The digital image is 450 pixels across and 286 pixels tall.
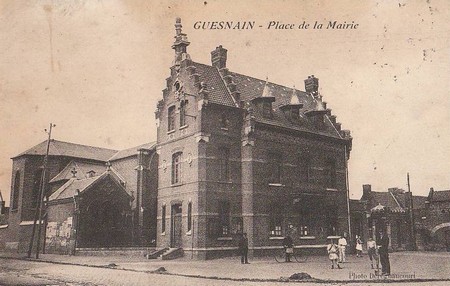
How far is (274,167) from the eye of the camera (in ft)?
96.8

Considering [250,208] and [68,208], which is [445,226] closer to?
[250,208]

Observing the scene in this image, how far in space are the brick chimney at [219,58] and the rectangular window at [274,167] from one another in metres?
6.99

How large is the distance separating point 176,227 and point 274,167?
7.22m

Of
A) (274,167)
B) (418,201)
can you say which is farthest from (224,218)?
(418,201)

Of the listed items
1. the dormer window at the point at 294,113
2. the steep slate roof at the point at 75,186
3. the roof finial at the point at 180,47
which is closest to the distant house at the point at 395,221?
the dormer window at the point at 294,113

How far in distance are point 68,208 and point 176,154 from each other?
9.82 m

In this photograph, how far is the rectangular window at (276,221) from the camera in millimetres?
28797

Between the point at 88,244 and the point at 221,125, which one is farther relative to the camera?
the point at 88,244

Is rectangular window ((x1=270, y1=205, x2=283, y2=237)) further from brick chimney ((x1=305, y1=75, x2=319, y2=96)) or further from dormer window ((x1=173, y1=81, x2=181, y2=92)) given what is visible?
brick chimney ((x1=305, y1=75, x2=319, y2=96))

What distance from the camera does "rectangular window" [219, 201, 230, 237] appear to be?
89.6 feet

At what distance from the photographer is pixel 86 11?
15.7m

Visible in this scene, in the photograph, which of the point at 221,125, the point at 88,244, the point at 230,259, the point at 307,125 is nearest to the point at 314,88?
the point at 307,125

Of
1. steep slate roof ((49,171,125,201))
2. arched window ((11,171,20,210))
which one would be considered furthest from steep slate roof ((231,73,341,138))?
arched window ((11,171,20,210))

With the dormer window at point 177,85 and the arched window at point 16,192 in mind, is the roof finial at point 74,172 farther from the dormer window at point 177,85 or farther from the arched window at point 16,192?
the dormer window at point 177,85
